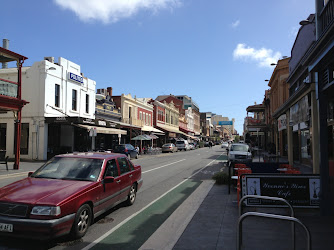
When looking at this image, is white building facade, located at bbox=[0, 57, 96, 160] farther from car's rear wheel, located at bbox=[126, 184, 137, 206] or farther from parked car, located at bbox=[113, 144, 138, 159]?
car's rear wheel, located at bbox=[126, 184, 137, 206]

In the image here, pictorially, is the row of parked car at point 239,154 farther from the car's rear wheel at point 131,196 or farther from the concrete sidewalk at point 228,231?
the car's rear wheel at point 131,196

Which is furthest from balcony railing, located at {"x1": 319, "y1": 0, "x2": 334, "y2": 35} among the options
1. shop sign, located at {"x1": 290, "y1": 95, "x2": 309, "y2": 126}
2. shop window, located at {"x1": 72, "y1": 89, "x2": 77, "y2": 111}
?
shop window, located at {"x1": 72, "y1": 89, "x2": 77, "y2": 111}

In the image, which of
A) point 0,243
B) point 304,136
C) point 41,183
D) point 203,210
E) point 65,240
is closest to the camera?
point 0,243

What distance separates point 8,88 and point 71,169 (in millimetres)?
13751

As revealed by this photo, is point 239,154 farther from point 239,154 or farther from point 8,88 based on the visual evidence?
point 8,88

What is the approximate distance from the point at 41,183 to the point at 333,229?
570cm

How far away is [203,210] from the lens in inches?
283

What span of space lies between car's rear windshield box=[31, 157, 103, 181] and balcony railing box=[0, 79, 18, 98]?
12.7 metres

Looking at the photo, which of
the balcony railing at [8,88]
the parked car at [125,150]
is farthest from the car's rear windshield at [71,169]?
the parked car at [125,150]

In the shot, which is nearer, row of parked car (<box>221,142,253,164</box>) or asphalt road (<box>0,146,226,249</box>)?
asphalt road (<box>0,146,226,249</box>)

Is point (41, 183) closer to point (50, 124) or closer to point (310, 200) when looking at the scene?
point (310, 200)

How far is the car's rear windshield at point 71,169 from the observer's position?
603 cm

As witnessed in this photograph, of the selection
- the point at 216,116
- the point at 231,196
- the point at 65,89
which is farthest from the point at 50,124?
the point at 216,116

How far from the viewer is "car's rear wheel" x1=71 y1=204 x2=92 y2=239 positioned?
5.06 meters
